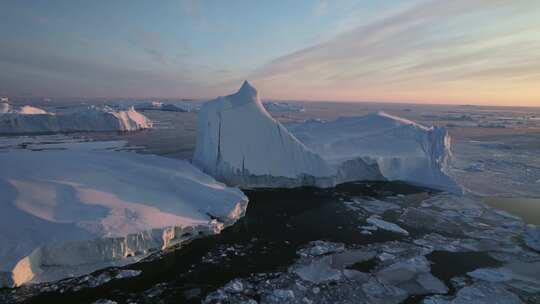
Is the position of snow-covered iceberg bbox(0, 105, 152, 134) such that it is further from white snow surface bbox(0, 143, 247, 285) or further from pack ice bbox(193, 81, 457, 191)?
white snow surface bbox(0, 143, 247, 285)

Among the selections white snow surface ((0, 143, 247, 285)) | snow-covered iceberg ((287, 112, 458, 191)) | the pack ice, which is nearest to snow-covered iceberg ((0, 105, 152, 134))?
the pack ice

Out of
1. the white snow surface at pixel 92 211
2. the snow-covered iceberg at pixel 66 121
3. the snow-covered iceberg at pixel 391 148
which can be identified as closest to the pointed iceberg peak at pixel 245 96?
the snow-covered iceberg at pixel 391 148

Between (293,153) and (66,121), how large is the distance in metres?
17.4

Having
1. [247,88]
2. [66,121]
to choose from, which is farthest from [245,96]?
[66,121]

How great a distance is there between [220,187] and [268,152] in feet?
7.92

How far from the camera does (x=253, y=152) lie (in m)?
10.1

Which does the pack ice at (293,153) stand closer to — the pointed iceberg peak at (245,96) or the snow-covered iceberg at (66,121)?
the pointed iceberg peak at (245,96)

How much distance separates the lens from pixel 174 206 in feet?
22.4

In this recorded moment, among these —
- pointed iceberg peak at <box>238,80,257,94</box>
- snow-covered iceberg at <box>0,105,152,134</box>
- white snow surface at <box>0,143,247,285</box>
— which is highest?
pointed iceberg peak at <box>238,80,257,94</box>

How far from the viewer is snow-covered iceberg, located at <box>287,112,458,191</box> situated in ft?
36.0

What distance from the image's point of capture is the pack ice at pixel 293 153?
999cm

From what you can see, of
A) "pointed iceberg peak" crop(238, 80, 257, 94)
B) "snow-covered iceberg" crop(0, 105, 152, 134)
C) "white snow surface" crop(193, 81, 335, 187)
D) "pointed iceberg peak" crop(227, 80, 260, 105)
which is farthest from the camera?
"snow-covered iceberg" crop(0, 105, 152, 134)

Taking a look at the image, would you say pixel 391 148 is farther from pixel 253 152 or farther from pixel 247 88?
pixel 247 88

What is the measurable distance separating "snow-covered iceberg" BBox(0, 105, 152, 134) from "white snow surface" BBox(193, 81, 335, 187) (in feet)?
44.3
